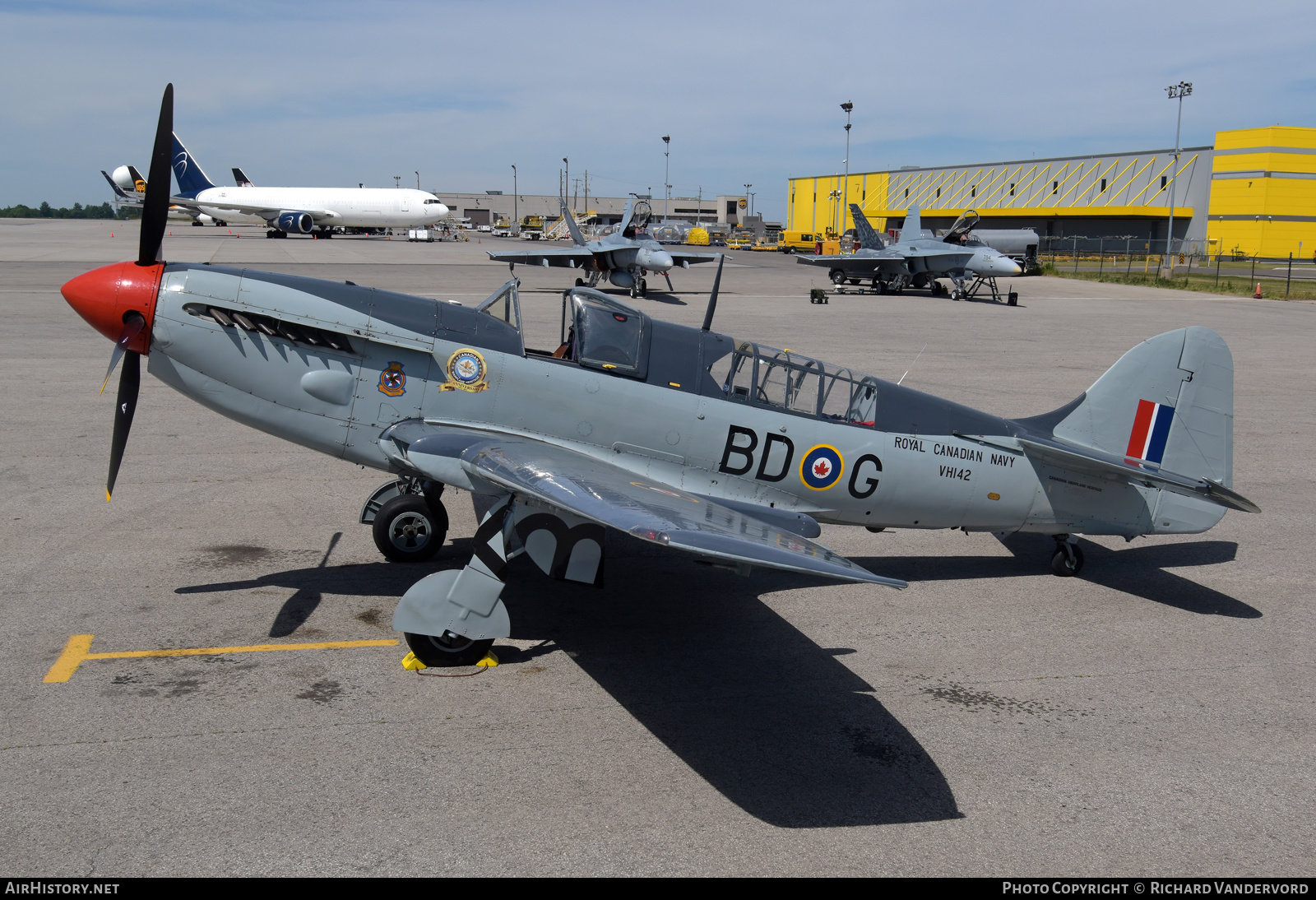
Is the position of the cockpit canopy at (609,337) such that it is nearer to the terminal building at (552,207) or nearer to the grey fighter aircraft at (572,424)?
the grey fighter aircraft at (572,424)

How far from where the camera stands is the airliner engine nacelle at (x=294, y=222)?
7694cm

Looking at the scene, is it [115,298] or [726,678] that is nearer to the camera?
[726,678]

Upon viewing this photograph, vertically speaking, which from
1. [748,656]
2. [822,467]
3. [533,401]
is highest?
[533,401]

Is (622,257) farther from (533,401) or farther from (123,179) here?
(123,179)

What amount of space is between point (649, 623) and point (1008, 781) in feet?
9.51

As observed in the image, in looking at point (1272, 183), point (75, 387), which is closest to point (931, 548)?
point (75, 387)

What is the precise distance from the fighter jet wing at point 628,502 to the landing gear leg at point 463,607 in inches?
14.5

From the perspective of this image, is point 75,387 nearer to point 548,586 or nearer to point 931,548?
point 548,586

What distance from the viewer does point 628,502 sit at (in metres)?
5.69

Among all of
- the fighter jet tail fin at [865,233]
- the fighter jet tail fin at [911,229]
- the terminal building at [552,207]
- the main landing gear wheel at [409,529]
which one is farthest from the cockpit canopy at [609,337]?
the terminal building at [552,207]

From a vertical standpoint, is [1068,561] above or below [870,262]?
below

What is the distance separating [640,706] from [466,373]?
287cm

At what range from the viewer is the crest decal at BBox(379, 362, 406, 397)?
712 centimetres

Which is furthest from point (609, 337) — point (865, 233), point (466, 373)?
point (865, 233)
